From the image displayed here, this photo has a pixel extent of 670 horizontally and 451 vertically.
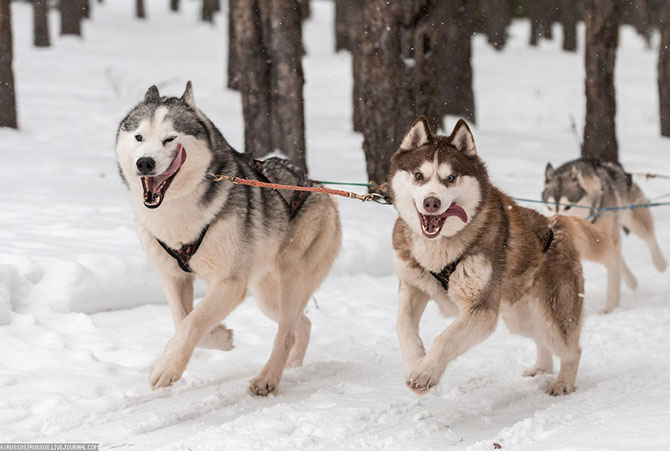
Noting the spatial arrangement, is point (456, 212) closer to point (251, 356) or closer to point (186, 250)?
point (186, 250)

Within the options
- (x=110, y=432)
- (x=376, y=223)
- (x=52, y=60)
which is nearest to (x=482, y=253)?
(x=110, y=432)

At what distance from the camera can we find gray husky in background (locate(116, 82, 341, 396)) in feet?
12.8

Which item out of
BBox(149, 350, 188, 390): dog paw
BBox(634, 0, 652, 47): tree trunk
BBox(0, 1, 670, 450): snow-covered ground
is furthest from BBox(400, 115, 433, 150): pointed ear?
BBox(634, 0, 652, 47): tree trunk

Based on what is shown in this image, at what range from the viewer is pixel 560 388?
439cm

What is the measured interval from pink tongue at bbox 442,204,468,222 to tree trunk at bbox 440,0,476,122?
1216cm

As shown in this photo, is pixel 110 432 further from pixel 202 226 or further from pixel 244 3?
pixel 244 3

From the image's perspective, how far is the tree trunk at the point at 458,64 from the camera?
15.8 m

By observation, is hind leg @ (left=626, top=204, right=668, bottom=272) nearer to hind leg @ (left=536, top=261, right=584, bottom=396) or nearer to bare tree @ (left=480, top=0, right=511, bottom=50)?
hind leg @ (left=536, top=261, right=584, bottom=396)

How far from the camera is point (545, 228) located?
439cm

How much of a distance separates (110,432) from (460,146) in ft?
7.38

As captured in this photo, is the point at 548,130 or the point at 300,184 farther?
the point at 548,130

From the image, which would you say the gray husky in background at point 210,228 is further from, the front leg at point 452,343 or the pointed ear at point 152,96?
the front leg at point 452,343

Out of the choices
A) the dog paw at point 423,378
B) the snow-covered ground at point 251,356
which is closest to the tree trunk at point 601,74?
the snow-covered ground at point 251,356

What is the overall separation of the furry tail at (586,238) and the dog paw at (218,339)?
6.85ft
